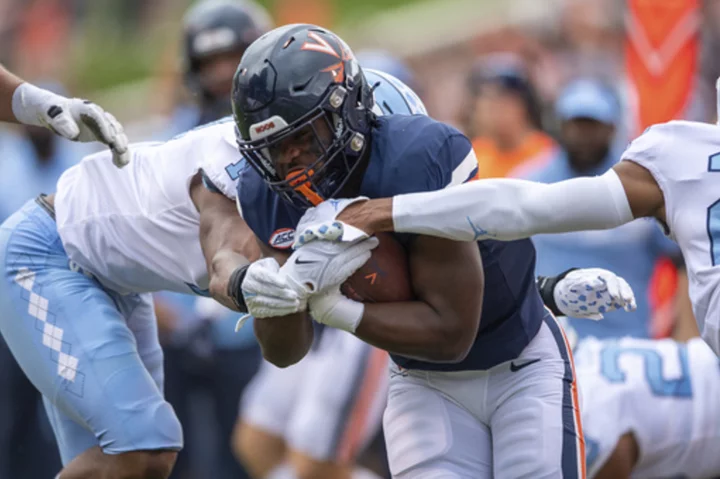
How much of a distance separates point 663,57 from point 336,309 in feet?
11.1

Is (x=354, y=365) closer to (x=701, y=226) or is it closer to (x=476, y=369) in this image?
(x=476, y=369)

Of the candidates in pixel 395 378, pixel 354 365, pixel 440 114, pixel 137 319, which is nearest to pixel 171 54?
pixel 440 114

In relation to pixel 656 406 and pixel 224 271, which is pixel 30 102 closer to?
pixel 224 271

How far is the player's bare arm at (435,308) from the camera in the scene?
3.60 metres

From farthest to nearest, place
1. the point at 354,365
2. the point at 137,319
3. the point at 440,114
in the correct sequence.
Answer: the point at 440,114, the point at 354,365, the point at 137,319

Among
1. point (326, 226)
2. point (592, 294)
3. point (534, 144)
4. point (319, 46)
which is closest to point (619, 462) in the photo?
point (592, 294)

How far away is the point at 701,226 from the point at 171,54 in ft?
29.1

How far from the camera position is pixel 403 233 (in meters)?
3.67

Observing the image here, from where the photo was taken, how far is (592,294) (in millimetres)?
3980

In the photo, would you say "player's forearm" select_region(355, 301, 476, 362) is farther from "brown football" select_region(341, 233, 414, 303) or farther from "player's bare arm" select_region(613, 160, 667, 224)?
"player's bare arm" select_region(613, 160, 667, 224)

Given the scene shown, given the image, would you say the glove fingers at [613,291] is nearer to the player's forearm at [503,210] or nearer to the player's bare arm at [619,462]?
the player's forearm at [503,210]

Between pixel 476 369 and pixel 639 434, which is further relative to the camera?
pixel 639 434

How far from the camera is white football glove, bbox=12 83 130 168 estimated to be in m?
4.26

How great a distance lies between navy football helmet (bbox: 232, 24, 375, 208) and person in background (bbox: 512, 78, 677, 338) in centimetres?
292
